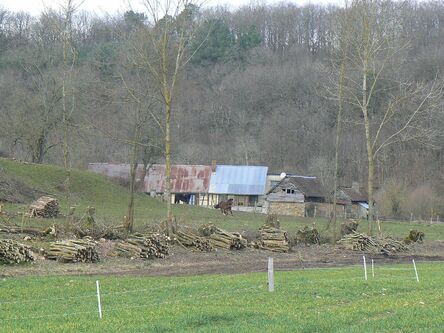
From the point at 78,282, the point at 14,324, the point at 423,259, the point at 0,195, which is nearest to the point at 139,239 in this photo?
the point at 78,282

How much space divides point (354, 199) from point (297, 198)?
9430 mm

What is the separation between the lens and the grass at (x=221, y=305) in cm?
1196

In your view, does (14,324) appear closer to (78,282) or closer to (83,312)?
(83,312)

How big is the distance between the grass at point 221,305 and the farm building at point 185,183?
6908 cm

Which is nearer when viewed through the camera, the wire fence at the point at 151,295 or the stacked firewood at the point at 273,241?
the wire fence at the point at 151,295

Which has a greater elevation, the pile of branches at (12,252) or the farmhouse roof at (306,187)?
the farmhouse roof at (306,187)

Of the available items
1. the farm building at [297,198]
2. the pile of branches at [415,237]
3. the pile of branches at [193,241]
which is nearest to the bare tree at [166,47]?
the pile of branches at [193,241]

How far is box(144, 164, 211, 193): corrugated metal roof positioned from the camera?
9062 centimetres

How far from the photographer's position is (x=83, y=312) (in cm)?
1363

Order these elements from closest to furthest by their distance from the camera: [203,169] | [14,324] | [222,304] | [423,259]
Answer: [14,324] → [222,304] → [423,259] → [203,169]

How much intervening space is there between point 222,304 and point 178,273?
32.8 feet

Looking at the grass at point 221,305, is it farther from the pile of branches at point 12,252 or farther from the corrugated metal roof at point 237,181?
the corrugated metal roof at point 237,181

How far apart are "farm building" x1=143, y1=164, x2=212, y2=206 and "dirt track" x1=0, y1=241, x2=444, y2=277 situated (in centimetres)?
5388

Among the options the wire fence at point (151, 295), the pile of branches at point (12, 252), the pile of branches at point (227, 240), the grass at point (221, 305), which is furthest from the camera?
the pile of branches at point (227, 240)
